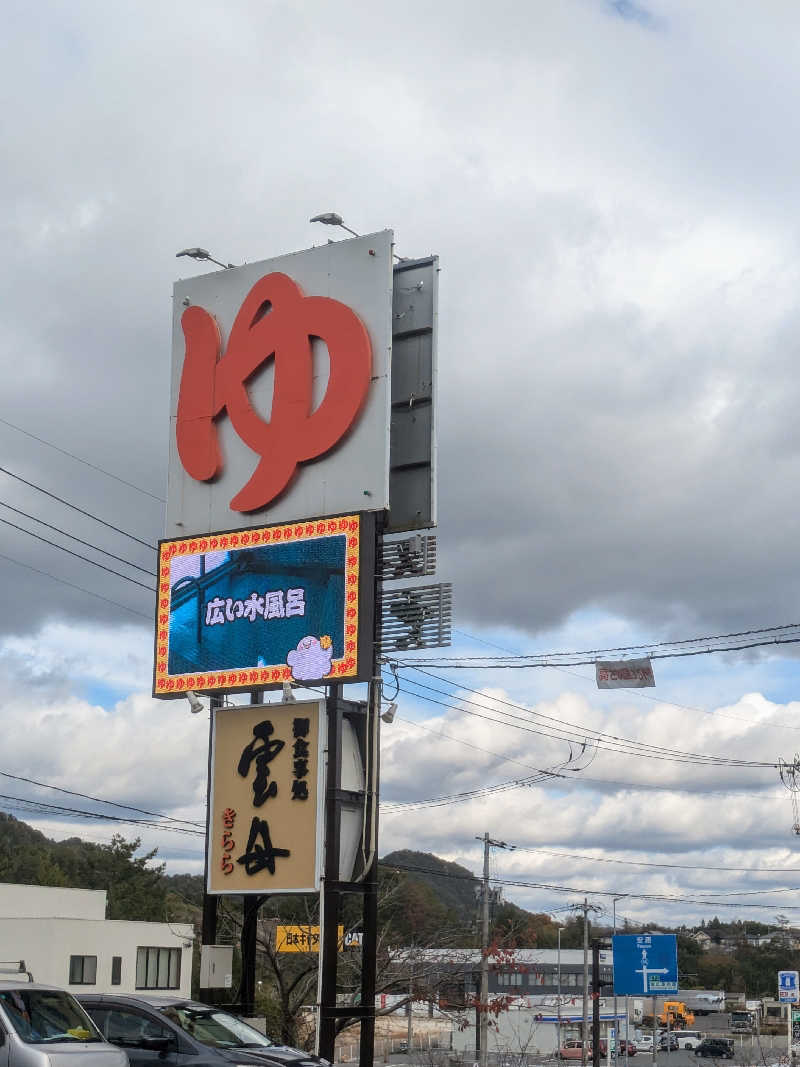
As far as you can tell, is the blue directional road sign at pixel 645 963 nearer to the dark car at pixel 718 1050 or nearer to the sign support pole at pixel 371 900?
the dark car at pixel 718 1050

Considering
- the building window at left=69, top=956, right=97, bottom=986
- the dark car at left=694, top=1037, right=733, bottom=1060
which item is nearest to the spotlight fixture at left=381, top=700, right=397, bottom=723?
the building window at left=69, top=956, right=97, bottom=986

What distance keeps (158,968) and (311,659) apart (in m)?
37.1

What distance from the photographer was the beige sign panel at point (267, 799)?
2120 cm

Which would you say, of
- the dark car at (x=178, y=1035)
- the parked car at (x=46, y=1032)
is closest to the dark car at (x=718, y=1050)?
the dark car at (x=178, y=1035)

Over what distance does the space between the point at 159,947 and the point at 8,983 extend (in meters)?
42.3

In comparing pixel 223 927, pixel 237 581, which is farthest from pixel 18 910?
pixel 237 581

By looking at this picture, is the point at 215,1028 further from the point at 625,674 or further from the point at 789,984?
the point at 789,984

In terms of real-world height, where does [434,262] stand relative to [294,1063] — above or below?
above

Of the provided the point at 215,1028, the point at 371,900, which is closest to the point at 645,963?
the point at 371,900

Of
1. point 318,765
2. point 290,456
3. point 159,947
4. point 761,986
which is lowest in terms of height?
point 761,986

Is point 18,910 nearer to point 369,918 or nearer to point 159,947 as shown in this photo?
point 159,947

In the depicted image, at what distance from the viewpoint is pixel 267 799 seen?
859 inches

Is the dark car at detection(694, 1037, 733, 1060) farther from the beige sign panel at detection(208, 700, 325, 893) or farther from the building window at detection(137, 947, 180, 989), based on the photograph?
the beige sign panel at detection(208, 700, 325, 893)

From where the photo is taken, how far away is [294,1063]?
1578cm
